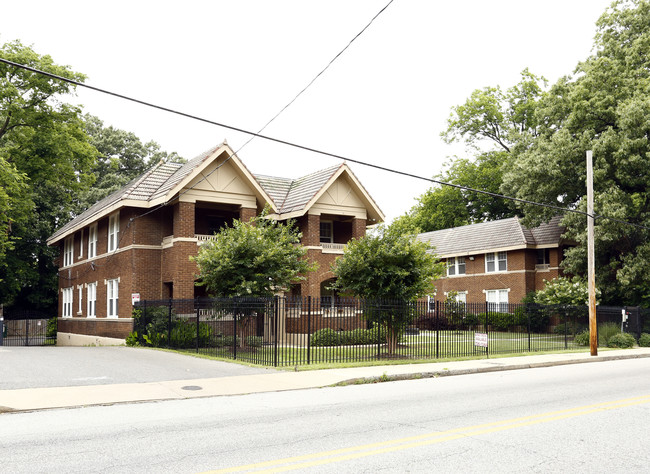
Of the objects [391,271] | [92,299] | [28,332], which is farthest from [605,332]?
[28,332]

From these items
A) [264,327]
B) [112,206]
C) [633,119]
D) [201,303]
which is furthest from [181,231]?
[633,119]

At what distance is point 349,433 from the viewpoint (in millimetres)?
7930

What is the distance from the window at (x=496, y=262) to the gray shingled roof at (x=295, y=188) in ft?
56.0

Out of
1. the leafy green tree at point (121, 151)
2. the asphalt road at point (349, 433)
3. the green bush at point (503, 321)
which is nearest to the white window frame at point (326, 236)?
the green bush at point (503, 321)

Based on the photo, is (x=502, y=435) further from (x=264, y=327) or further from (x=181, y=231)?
(x=181, y=231)

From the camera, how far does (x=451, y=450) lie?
691cm

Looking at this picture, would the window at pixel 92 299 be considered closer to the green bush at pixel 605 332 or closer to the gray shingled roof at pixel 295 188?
the gray shingled roof at pixel 295 188

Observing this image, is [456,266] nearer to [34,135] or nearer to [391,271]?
[391,271]

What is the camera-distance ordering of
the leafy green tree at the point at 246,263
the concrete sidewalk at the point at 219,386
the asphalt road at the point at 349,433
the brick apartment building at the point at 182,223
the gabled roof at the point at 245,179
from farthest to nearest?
the brick apartment building at the point at 182,223 → the gabled roof at the point at 245,179 → the leafy green tree at the point at 246,263 → the concrete sidewalk at the point at 219,386 → the asphalt road at the point at 349,433

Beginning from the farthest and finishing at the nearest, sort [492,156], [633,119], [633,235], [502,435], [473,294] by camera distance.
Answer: [492,156], [473,294], [633,235], [633,119], [502,435]

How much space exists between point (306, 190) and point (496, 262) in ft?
60.3

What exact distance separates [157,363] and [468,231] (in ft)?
111

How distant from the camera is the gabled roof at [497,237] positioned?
1554 inches

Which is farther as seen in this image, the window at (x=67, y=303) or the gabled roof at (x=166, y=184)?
the window at (x=67, y=303)
